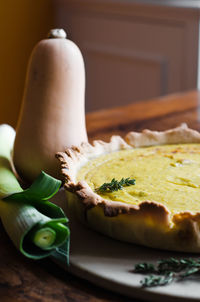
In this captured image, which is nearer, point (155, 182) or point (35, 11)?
point (155, 182)

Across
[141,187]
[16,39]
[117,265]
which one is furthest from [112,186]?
[16,39]

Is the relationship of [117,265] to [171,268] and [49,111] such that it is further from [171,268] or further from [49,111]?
[49,111]

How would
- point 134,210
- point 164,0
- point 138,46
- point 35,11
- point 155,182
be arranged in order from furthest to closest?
1. point 35,11
2. point 138,46
3. point 164,0
4. point 155,182
5. point 134,210

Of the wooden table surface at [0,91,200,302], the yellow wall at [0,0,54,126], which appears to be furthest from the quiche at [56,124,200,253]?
the yellow wall at [0,0,54,126]

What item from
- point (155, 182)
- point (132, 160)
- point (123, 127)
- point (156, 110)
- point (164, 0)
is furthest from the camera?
point (164, 0)

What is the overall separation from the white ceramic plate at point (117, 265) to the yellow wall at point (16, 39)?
2933mm

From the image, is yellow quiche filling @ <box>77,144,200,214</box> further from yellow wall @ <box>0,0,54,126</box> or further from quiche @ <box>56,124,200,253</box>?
yellow wall @ <box>0,0,54,126</box>

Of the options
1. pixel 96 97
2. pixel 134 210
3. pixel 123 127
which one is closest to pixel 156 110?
pixel 123 127

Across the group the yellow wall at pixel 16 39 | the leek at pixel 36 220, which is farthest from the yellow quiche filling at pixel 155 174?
the yellow wall at pixel 16 39

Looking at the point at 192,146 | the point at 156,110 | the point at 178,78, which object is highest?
the point at 192,146

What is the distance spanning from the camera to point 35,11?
12.6 ft

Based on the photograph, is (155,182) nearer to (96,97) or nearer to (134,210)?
(134,210)

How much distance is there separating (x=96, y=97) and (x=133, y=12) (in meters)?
0.74

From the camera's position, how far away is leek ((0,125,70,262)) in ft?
2.63
